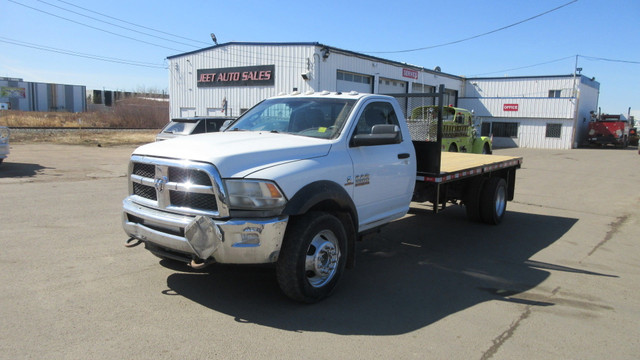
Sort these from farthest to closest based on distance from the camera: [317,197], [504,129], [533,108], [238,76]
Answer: [504,129]
[533,108]
[238,76]
[317,197]

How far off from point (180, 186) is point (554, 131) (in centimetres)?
3773

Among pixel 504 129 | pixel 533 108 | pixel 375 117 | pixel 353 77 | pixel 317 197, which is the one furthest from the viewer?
pixel 504 129

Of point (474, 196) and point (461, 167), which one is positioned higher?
point (461, 167)

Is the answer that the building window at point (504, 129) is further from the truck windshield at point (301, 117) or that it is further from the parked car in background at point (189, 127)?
the truck windshield at point (301, 117)

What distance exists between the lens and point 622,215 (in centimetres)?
969

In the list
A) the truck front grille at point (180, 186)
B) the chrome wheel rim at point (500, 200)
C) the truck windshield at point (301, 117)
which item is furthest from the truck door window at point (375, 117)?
the chrome wheel rim at point (500, 200)

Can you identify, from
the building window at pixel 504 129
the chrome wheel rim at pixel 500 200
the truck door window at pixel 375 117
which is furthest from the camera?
the building window at pixel 504 129

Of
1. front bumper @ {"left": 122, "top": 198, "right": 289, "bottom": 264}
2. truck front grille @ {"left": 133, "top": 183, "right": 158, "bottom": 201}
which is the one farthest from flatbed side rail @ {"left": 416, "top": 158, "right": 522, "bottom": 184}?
truck front grille @ {"left": 133, "top": 183, "right": 158, "bottom": 201}

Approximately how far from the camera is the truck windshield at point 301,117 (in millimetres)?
5121

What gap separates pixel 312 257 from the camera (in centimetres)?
443

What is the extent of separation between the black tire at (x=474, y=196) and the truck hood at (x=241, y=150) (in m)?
4.31

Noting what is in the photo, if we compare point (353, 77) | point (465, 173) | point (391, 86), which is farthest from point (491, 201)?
point (391, 86)

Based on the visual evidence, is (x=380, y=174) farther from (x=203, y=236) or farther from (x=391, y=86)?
(x=391, y=86)

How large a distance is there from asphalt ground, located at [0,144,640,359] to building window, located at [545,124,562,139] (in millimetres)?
31035
